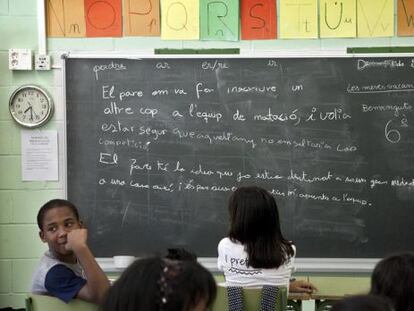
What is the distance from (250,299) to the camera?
250 cm

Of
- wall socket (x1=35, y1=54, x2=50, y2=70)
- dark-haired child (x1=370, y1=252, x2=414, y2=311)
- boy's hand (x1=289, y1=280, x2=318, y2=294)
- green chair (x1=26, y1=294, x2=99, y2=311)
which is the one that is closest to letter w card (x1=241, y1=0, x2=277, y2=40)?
wall socket (x1=35, y1=54, x2=50, y2=70)

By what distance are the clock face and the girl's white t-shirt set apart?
169cm

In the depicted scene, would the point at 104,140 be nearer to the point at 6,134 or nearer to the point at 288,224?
the point at 6,134

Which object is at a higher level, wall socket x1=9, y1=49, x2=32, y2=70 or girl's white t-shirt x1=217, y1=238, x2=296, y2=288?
wall socket x1=9, y1=49, x2=32, y2=70

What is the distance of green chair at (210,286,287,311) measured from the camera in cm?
247

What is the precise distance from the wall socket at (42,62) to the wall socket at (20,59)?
42mm

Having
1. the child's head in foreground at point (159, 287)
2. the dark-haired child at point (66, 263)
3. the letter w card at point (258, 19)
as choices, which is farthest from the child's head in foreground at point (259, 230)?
the letter w card at point (258, 19)

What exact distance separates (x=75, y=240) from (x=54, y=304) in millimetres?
244

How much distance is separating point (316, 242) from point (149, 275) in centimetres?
263

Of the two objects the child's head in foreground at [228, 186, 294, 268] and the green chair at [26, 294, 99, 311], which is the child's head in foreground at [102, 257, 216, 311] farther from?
the child's head in foreground at [228, 186, 294, 268]

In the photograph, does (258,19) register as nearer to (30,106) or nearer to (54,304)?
(30,106)

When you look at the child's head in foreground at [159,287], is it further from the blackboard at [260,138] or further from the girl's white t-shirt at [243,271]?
the blackboard at [260,138]

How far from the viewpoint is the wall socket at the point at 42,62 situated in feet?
12.4

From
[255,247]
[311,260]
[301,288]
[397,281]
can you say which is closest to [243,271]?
[255,247]
